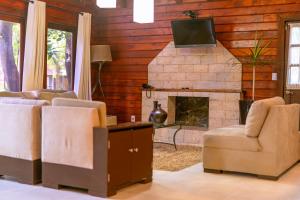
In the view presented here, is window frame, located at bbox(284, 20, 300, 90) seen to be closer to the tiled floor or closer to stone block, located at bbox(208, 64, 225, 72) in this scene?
stone block, located at bbox(208, 64, 225, 72)

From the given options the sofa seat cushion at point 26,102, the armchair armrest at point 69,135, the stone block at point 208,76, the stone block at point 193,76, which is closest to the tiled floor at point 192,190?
the armchair armrest at point 69,135

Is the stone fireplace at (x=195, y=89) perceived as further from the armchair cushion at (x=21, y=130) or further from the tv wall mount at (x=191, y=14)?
the armchair cushion at (x=21, y=130)

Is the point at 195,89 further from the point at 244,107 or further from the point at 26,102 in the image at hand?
the point at 26,102

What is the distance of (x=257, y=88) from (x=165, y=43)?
6.23 ft

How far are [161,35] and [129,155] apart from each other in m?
4.02

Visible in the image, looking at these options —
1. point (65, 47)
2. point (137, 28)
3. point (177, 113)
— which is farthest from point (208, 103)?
point (65, 47)

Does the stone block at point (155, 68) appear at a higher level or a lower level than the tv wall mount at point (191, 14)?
lower

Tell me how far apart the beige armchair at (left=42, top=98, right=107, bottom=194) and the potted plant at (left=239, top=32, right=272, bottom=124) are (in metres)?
3.25

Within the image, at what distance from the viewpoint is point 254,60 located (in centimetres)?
637

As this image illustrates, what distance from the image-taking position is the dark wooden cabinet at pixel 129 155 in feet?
12.2

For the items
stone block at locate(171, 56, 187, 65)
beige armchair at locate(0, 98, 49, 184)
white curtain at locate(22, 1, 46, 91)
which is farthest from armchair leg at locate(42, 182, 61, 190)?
stone block at locate(171, 56, 187, 65)

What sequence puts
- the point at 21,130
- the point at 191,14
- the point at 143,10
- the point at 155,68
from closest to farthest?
the point at 143,10, the point at 21,130, the point at 191,14, the point at 155,68

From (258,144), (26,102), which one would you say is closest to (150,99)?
(258,144)

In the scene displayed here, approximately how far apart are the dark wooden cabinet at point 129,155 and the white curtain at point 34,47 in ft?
9.93
